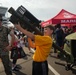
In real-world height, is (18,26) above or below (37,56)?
above

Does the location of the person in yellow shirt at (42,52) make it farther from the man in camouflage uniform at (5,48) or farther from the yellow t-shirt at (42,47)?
the man in camouflage uniform at (5,48)

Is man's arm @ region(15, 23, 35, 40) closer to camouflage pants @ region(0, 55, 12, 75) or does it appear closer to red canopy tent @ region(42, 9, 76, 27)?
camouflage pants @ region(0, 55, 12, 75)

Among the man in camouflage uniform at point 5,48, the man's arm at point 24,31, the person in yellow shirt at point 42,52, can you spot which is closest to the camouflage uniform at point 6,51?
the man in camouflage uniform at point 5,48

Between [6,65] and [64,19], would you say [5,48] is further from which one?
[64,19]

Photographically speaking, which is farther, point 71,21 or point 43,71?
point 71,21

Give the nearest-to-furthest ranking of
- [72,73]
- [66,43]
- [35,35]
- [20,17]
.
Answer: [20,17] → [35,35] → [72,73] → [66,43]

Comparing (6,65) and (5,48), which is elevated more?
(5,48)

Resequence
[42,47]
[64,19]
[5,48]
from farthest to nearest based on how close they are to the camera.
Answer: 1. [64,19]
2. [5,48]
3. [42,47]

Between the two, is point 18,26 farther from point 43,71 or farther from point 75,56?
point 75,56

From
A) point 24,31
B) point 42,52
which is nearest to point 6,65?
point 42,52

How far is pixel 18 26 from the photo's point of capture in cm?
451

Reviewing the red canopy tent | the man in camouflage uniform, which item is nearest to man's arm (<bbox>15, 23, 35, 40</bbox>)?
the man in camouflage uniform

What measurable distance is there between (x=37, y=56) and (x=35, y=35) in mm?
594

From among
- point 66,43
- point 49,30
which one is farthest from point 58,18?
point 49,30
